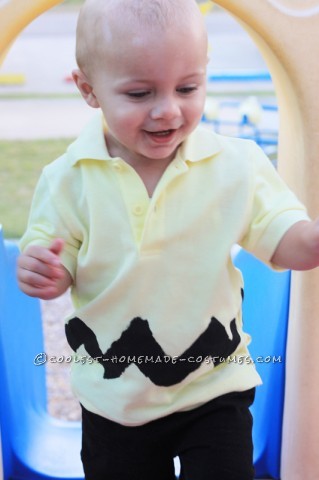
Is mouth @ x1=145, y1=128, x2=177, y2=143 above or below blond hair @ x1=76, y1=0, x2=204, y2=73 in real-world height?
below

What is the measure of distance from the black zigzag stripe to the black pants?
82 millimetres

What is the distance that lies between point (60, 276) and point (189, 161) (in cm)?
28

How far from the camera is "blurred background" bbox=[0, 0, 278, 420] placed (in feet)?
9.93

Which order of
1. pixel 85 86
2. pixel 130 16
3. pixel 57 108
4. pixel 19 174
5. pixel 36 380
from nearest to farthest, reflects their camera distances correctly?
pixel 130 16 < pixel 85 86 < pixel 36 380 < pixel 19 174 < pixel 57 108

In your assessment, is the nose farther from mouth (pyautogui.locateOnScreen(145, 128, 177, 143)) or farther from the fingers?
the fingers

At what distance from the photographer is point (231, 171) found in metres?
1.22

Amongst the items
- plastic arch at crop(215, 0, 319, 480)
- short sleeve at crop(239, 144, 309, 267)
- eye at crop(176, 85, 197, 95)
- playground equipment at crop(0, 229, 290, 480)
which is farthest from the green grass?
eye at crop(176, 85, 197, 95)

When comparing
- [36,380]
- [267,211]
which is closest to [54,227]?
[267,211]

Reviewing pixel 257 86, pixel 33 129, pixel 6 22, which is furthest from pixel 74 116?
pixel 6 22

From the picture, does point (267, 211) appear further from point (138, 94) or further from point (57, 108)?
point (57, 108)

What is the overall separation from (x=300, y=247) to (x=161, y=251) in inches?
8.6

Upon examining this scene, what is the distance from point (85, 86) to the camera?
118 cm

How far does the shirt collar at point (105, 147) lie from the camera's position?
1.21 metres

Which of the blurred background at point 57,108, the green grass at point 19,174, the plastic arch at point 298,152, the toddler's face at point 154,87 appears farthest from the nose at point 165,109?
the green grass at point 19,174
